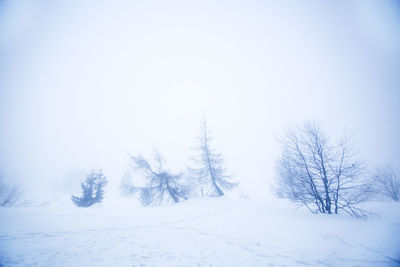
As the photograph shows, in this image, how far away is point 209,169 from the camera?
2161 cm

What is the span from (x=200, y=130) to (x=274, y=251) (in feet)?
55.0

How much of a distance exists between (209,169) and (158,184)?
271 inches

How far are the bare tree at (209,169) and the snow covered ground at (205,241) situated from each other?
31.4 ft

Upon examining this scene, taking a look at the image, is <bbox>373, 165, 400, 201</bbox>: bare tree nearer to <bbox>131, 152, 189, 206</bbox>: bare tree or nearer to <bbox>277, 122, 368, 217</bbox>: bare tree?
<bbox>277, 122, 368, 217</bbox>: bare tree

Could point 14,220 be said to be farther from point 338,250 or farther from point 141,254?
point 338,250

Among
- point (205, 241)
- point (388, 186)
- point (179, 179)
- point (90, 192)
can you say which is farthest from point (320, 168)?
point (90, 192)

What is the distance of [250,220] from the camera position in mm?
11391

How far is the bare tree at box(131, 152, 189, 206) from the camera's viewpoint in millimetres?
20828

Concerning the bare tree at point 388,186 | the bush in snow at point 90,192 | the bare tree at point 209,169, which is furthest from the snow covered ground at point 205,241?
the bare tree at point 388,186

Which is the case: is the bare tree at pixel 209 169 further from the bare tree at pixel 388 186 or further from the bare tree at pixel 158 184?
the bare tree at pixel 388 186

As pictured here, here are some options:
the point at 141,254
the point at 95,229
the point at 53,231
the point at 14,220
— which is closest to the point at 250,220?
the point at 141,254

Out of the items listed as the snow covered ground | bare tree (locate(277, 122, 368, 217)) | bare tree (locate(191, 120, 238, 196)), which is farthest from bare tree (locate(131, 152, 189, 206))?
bare tree (locate(277, 122, 368, 217))

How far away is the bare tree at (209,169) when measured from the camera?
71.4 feet

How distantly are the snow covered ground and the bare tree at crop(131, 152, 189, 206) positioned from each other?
8563 millimetres
